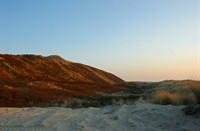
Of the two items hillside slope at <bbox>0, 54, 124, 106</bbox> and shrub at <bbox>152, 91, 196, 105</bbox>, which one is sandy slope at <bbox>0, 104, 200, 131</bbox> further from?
hillside slope at <bbox>0, 54, 124, 106</bbox>

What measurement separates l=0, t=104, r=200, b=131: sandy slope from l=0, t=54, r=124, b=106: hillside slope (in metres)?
14.1

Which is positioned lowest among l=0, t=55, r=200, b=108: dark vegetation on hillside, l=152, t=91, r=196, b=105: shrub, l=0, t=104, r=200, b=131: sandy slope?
l=0, t=104, r=200, b=131: sandy slope

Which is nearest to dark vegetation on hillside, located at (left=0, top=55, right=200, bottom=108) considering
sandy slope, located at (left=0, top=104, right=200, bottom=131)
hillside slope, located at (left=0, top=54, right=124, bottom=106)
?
hillside slope, located at (left=0, top=54, right=124, bottom=106)

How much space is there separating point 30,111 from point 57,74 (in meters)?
54.6

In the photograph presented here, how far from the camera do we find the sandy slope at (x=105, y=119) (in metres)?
12.8

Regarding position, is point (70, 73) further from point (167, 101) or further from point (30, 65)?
point (167, 101)

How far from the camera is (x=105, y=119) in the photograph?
13836 millimetres

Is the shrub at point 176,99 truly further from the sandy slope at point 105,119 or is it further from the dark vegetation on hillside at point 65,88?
the sandy slope at point 105,119

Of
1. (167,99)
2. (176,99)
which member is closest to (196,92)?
(176,99)

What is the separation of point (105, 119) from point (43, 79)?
43.8 m

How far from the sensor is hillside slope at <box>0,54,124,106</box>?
32763 millimetres

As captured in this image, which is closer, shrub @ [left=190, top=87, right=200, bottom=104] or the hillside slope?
shrub @ [left=190, top=87, right=200, bottom=104]

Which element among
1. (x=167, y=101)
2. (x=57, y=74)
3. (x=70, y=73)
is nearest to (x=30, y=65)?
(x=57, y=74)

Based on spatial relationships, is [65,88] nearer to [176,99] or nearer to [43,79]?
[43,79]
